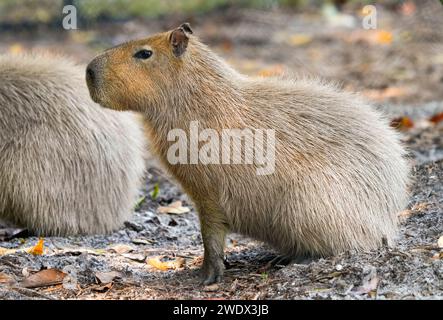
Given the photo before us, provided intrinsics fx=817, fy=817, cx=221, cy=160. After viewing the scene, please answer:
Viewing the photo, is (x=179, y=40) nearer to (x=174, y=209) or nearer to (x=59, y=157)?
(x=59, y=157)

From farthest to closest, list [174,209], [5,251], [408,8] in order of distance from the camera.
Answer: [408,8] → [174,209] → [5,251]

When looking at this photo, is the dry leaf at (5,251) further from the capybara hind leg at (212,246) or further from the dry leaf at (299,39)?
the dry leaf at (299,39)

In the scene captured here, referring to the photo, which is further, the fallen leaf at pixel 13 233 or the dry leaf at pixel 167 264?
the fallen leaf at pixel 13 233

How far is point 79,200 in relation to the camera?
18.9 feet

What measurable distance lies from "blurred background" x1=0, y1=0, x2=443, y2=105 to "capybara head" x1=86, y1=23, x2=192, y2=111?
4800 mm

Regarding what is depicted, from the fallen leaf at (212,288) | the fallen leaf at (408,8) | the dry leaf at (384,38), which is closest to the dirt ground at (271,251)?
the fallen leaf at (212,288)

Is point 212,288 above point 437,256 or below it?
below

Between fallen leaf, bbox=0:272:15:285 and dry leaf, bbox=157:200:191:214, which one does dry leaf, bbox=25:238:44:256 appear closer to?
fallen leaf, bbox=0:272:15:285

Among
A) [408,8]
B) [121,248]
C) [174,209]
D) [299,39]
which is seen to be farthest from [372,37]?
[121,248]

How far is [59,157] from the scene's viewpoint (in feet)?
18.6

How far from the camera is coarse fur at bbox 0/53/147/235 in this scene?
562 centimetres

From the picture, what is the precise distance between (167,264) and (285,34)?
7812mm

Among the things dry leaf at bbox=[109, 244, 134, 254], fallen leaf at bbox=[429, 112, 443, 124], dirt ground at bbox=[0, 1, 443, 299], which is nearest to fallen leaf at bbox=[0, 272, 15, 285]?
dirt ground at bbox=[0, 1, 443, 299]

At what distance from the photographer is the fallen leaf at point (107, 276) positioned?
456 centimetres
